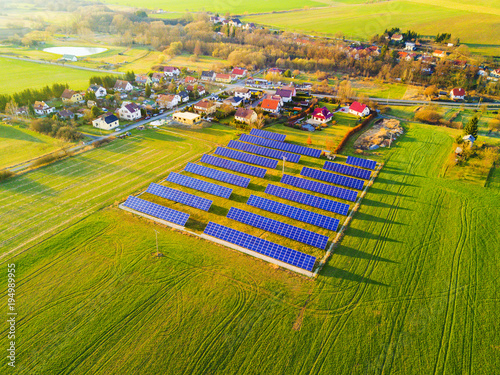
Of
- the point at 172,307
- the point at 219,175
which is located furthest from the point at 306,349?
the point at 219,175

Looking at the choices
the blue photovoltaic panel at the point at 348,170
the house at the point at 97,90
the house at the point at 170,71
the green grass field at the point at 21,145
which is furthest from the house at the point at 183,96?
the blue photovoltaic panel at the point at 348,170

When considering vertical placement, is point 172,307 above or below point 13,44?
below

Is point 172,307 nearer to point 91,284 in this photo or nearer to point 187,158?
point 91,284

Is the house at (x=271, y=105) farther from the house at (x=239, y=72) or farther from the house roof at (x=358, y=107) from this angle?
the house at (x=239, y=72)

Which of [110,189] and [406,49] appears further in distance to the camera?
[406,49]

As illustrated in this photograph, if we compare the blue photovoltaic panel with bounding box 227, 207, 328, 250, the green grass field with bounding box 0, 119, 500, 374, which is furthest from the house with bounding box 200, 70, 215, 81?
the blue photovoltaic panel with bounding box 227, 207, 328, 250

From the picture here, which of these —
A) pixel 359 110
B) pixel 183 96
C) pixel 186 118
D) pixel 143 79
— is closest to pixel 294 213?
pixel 186 118
